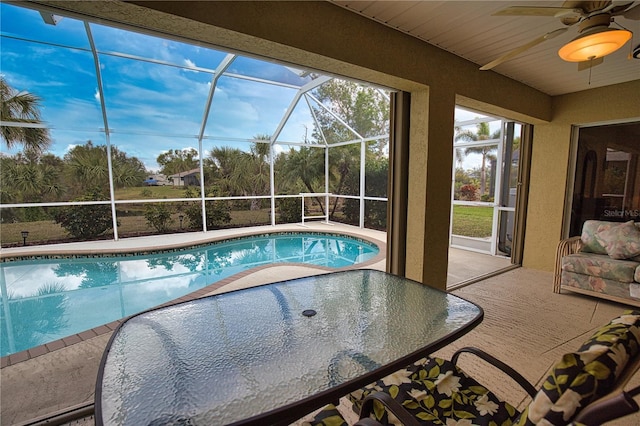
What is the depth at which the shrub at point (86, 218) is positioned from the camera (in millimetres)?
6984

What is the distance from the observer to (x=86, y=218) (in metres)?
7.13

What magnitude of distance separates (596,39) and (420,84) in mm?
1211

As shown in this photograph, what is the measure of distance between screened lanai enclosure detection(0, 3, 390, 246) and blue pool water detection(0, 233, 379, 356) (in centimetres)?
143

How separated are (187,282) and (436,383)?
461 centimetres

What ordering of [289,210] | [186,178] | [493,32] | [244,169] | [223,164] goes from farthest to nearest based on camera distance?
1. [289,210]
2. [244,169]
3. [223,164]
4. [186,178]
5. [493,32]

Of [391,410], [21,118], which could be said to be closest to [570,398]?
[391,410]

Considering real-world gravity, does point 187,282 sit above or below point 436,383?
below

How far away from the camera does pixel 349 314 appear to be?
1568 millimetres

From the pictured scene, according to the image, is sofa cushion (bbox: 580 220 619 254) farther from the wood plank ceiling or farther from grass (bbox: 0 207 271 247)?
grass (bbox: 0 207 271 247)

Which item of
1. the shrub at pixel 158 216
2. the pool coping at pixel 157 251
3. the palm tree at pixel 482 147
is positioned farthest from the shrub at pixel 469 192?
the shrub at pixel 158 216

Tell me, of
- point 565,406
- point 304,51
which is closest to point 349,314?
point 565,406

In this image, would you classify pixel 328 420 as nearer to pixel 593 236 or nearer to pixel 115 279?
pixel 593 236

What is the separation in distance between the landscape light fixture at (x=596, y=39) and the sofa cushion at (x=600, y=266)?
251cm

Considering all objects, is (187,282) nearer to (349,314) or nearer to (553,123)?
(349,314)
